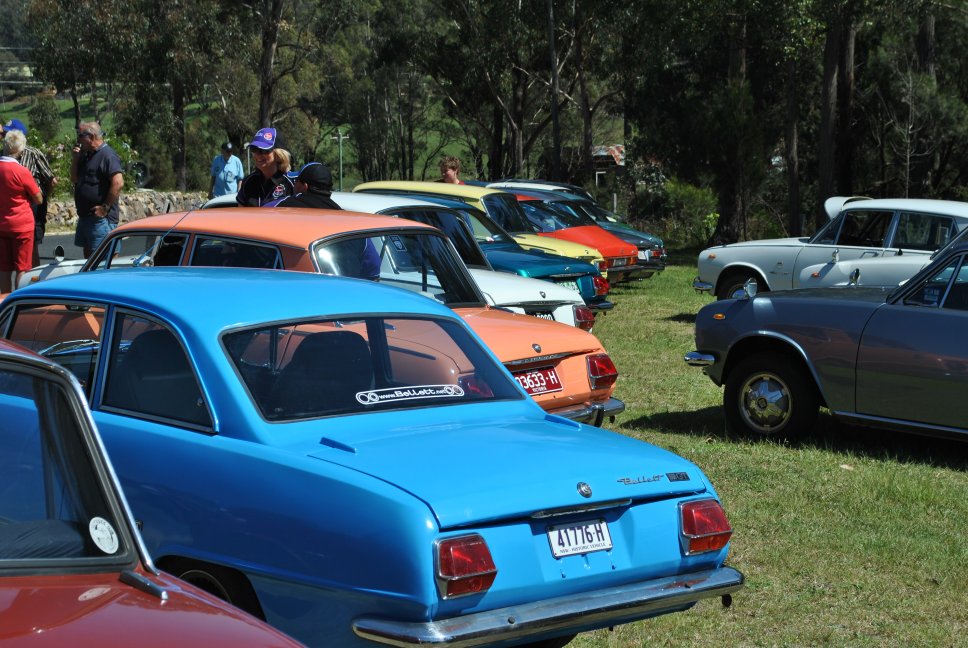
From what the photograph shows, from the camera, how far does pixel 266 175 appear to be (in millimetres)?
10570

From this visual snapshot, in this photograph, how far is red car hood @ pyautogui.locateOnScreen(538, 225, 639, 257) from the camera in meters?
18.6

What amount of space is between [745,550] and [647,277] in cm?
1606

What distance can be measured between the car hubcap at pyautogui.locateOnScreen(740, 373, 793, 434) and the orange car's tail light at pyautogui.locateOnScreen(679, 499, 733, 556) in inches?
173

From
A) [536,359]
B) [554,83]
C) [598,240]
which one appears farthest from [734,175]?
[536,359]

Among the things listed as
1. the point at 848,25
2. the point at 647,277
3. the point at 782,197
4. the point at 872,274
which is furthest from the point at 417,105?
the point at 872,274

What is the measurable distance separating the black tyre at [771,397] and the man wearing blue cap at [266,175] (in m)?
3.89

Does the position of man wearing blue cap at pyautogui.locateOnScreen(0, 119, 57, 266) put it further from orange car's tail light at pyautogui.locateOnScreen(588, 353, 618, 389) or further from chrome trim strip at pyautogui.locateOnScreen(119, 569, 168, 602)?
chrome trim strip at pyautogui.locateOnScreen(119, 569, 168, 602)

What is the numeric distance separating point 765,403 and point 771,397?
0.06 metres

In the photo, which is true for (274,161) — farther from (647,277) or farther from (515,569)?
(647,277)

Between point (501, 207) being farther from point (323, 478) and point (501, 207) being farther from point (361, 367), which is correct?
point (323, 478)

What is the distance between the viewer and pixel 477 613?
3.96 metres

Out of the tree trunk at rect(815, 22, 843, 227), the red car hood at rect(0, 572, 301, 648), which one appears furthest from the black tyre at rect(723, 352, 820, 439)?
the tree trunk at rect(815, 22, 843, 227)

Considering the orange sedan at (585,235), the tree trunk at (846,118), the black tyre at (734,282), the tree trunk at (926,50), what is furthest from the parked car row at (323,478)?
the tree trunk at (926,50)

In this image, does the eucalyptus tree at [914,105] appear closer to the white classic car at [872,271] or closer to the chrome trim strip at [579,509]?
the white classic car at [872,271]
